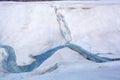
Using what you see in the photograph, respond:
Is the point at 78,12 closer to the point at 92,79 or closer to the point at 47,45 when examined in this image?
the point at 47,45

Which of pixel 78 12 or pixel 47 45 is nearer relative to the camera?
pixel 47 45

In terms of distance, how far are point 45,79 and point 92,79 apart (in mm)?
449

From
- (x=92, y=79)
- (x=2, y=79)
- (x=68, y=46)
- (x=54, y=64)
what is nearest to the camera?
(x=92, y=79)

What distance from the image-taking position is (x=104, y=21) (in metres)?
4.00

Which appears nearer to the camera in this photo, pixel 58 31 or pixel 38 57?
pixel 38 57

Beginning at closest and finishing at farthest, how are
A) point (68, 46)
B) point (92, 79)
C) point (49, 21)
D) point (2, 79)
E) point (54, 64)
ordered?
point (92, 79), point (2, 79), point (54, 64), point (68, 46), point (49, 21)

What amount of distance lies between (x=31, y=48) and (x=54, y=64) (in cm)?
56

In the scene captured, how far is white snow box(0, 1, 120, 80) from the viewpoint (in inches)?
123

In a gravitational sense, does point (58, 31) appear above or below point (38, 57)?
Answer: above

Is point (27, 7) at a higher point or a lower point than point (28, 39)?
higher

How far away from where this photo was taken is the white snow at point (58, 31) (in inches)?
123

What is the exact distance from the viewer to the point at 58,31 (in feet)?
12.3

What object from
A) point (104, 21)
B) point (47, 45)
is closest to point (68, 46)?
point (47, 45)

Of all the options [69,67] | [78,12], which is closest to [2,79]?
[69,67]
